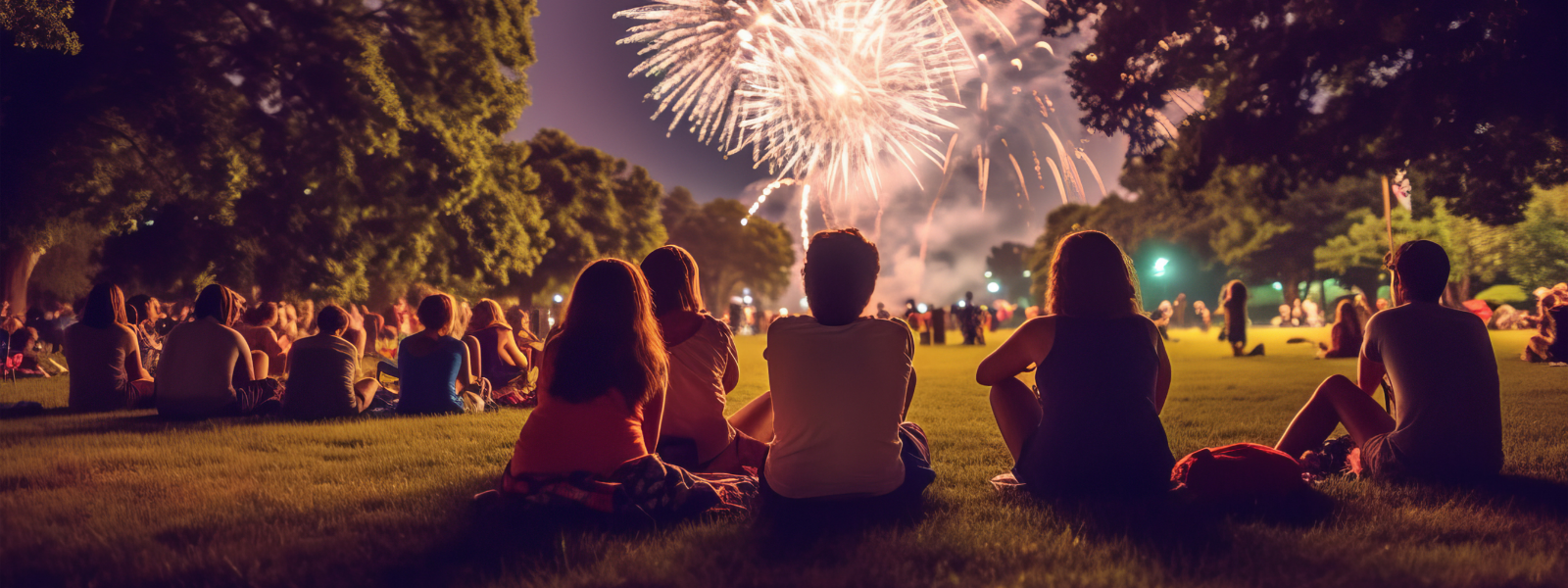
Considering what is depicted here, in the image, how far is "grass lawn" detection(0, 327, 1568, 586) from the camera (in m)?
2.97

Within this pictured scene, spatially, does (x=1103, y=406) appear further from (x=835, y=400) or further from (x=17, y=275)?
(x=17, y=275)

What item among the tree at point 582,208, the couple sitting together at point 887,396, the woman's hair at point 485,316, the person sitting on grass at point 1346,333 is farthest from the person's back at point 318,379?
the tree at point 582,208

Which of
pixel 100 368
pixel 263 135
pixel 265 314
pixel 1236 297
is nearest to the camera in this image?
pixel 100 368

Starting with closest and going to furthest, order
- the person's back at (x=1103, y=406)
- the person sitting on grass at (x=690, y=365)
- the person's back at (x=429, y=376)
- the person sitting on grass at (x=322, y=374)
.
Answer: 1. the person's back at (x=1103, y=406)
2. the person sitting on grass at (x=690, y=365)
3. the person sitting on grass at (x=322, y=374)
4. the person's back at (x=429, y=376)

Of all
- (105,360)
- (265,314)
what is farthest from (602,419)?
(265,314)

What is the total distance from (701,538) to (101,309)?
8.76 metres

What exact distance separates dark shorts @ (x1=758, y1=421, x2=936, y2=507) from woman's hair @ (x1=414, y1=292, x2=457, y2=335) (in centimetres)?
526

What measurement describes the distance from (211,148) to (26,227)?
3.71 m

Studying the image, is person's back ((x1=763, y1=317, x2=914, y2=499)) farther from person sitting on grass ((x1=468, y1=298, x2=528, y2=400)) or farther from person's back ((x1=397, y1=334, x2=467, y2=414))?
person sitting on grass ((x1=468, y1=298, x2=528, y2=400))

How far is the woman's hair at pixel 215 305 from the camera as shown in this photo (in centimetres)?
789

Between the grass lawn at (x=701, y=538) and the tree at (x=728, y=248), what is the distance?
6356 cm


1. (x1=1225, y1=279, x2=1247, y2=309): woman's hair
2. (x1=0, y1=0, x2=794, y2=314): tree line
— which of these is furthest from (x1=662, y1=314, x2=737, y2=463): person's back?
(x1=1225, y1=279, x2=1247, y2=309): woman's hair

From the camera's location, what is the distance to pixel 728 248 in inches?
2805

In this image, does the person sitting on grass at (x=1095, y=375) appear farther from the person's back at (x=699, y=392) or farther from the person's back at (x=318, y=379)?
the person's back at (x=318, y=379)
